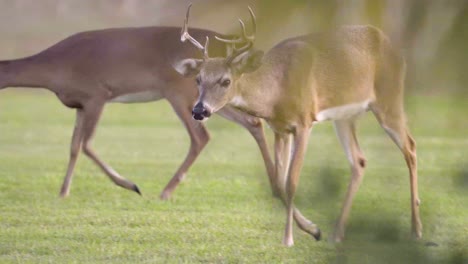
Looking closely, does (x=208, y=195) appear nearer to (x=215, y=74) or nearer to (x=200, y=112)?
(x=215, y=74)

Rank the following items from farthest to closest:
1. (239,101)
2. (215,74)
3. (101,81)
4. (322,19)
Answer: (101,81), (239,101), (215,74), (322,19)

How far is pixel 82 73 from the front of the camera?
40.4 feet

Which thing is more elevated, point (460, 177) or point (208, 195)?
point (460, 177)

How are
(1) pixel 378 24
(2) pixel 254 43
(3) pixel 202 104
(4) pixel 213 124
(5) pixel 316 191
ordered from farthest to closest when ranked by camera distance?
(3) pixel 202 104 < (4) pixel 213 124 < (5) pixel 316 191 < (2) pixel 254 43 < (1) pixel 378 24

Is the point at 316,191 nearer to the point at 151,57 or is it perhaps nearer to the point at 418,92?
the point at 418,92

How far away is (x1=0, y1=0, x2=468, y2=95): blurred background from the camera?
169 centimetres

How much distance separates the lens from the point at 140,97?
12.1 m

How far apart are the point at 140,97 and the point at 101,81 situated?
456 mm

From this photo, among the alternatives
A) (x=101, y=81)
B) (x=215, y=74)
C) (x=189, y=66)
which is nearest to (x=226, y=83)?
(x=215, y=74)

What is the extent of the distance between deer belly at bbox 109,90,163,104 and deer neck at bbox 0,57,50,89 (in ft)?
2.34

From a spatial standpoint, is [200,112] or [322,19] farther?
[200,112]

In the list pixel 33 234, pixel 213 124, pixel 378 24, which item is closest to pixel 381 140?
pixel 378 24

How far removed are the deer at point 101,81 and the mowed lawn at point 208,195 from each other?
46 cm

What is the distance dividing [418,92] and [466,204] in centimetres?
35
